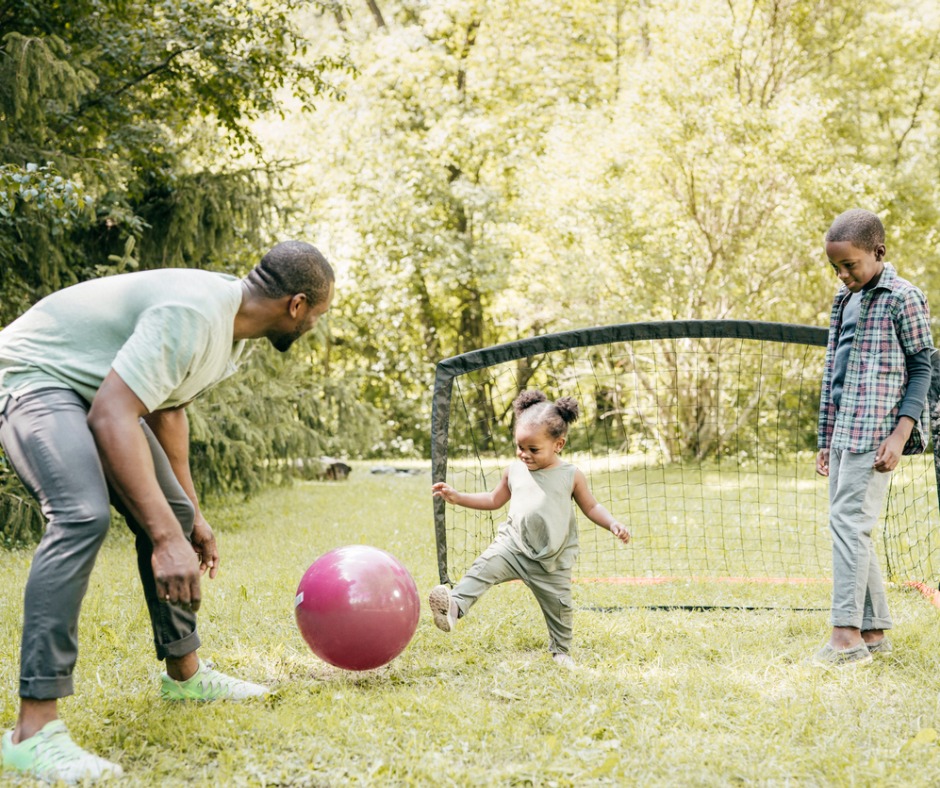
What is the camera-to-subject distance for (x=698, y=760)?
9.53ft

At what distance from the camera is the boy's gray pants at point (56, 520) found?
8.86ft

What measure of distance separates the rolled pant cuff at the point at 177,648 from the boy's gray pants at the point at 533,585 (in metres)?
1.17

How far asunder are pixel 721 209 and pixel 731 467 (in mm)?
3794

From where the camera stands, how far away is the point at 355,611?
3.58 meters

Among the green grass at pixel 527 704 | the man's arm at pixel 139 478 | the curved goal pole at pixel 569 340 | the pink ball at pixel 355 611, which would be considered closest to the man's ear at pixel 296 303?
the man's arm at pixel 139 478

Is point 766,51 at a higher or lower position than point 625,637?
higher

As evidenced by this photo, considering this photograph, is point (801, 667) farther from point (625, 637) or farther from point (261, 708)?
point (261, 708)

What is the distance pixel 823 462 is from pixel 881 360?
0.66 meters

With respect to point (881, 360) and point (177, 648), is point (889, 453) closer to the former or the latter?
point (881, 360)

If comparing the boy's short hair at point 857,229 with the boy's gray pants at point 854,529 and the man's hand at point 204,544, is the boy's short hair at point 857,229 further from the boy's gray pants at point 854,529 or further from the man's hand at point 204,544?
the man's hand at point 204,544

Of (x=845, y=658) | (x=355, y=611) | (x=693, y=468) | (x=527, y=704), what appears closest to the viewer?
(x=527, y=704)

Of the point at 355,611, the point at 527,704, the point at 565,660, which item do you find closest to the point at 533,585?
the point at 565,660

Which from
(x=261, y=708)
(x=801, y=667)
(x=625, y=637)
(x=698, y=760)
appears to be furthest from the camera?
(x=625, y=637)

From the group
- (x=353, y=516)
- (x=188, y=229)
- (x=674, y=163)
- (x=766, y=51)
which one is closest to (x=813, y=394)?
(x=674, y=163)
